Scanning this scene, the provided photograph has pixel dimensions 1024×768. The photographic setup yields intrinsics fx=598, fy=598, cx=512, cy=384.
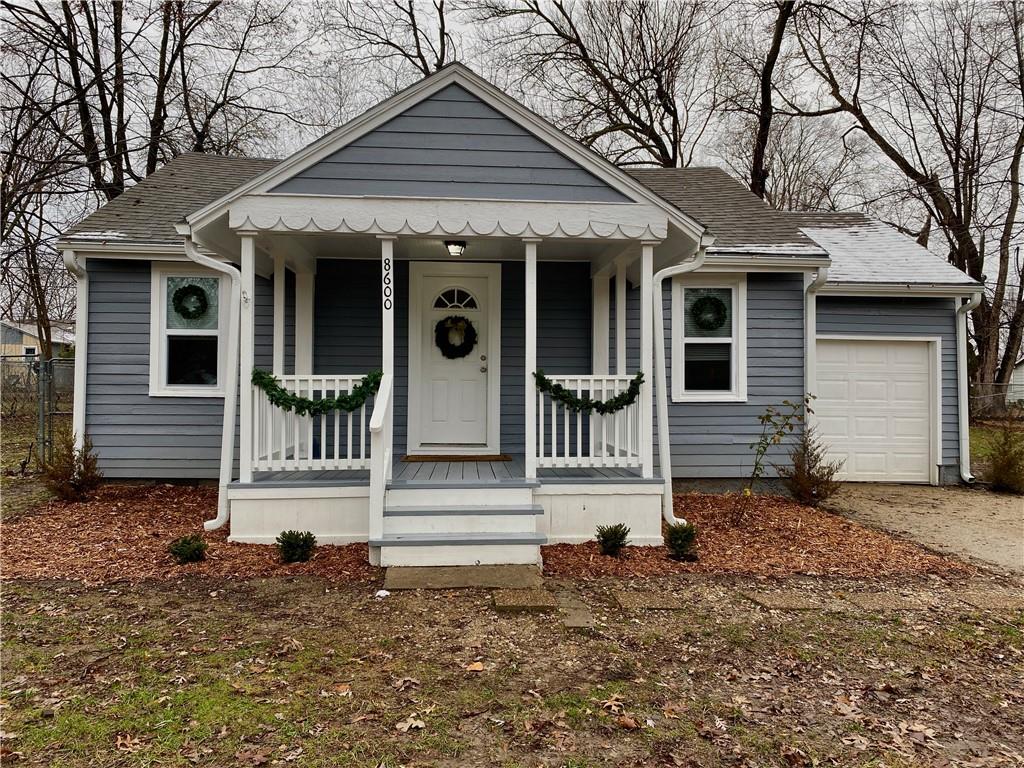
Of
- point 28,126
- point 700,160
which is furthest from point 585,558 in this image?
point 700,160

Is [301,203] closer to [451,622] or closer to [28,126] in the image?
[451,622]

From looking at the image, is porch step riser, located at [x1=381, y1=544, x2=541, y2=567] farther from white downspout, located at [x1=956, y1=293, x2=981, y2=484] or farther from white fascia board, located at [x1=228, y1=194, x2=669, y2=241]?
white downspout, located at [x1=956, y1=293, x2=981, y2=484]

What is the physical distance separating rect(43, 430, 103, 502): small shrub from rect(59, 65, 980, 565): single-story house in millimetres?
343

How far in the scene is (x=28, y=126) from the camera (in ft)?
40.0

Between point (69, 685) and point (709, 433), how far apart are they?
6.36 metres

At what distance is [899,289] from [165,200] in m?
9.45

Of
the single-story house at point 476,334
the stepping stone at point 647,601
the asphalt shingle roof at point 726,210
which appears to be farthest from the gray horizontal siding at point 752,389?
the stepping stone at point 647,601

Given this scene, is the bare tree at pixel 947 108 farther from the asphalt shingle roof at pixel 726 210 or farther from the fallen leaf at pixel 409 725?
the fallen leaf at pixel 409 725

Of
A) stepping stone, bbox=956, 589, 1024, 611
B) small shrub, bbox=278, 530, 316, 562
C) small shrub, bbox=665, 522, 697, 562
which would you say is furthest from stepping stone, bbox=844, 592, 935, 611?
small shrub, bbox=278, 530, 316, 562

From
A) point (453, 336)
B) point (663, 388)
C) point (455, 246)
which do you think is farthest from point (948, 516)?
point (455, 246)

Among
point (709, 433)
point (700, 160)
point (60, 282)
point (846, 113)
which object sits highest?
point (846, 113)

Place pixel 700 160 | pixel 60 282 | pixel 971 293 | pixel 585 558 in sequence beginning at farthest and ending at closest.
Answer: pixel 700 160
pixel 60 282
pixel 971 293
pixel 585 558

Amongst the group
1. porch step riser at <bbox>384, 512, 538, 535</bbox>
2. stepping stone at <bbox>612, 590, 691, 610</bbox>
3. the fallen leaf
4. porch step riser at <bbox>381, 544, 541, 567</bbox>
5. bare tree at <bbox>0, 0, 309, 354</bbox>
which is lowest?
the fallen leaf

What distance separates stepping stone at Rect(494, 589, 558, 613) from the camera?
12.2 ft
